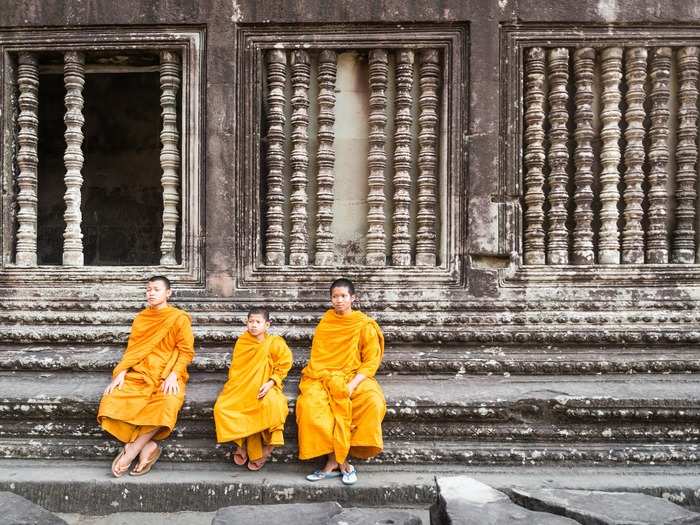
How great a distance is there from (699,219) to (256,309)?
3.62 m

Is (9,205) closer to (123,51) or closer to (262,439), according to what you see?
(123,51)

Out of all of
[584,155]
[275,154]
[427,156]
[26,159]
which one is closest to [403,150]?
[427,156]

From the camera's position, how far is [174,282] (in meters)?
4.52

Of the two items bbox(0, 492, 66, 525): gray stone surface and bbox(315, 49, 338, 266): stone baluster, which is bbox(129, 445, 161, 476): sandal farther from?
bbox(315, 49, 338, 266): stone baluster

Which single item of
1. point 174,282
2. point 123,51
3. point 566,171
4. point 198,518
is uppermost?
point 123,51

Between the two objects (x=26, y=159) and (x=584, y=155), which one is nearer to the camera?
(x=584, y=155)

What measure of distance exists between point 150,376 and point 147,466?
0.58m

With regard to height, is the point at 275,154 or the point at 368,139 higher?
the point at 368,139

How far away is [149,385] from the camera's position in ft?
12.3

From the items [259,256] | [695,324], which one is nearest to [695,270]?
[695,324]

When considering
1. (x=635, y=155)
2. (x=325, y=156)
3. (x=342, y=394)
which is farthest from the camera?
(x=325, y=156)

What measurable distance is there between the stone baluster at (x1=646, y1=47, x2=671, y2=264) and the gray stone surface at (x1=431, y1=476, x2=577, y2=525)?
2.67 meters

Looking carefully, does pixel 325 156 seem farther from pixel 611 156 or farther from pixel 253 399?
pixel 611 156

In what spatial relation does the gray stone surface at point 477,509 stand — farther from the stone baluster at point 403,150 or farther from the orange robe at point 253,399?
the stone baluster at point 403,150
